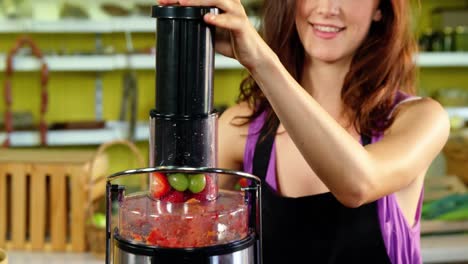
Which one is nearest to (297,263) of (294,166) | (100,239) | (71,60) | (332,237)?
(332,237)

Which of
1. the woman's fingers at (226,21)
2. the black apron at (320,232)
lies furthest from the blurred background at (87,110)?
the woman's fingers at (226,21)

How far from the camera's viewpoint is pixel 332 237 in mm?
1844

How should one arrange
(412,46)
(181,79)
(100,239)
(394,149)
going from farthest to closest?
A: (100,239) → (412,46) → (394,149) → (181,79)

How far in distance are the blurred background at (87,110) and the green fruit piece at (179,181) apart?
6.35 feet

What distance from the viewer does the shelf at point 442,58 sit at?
520cm

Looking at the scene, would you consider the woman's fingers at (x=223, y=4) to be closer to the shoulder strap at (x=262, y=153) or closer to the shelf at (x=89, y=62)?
the shoulder strap at (x=262, y=153)

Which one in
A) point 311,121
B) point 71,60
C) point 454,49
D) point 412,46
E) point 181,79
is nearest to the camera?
point 181,79

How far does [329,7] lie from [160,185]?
0.71 metres

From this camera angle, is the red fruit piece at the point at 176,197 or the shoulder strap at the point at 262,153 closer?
the red fruit piece at the point at 176,197

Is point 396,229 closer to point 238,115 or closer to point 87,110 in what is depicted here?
point 238,115

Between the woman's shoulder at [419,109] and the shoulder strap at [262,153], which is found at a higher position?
the woman's shoulder at [419,109]

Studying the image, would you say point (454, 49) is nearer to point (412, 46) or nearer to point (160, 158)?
point (412, 46)

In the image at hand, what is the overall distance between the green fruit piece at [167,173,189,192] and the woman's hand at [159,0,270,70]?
227mm

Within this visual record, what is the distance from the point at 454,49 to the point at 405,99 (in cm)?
361
